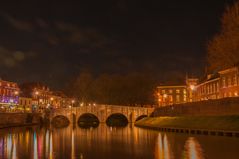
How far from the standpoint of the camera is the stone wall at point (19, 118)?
82625mm

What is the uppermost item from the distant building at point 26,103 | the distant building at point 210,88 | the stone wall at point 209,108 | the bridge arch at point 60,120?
the distant building at point 210,88

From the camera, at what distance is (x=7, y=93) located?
11188cm

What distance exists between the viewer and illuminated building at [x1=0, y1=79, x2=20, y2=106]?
10856 cm

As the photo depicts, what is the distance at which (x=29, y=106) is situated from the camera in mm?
128125

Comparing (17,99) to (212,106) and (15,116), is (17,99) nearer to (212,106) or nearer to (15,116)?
(15,116)

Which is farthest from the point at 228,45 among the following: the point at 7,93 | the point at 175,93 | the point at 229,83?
the point at 175,93

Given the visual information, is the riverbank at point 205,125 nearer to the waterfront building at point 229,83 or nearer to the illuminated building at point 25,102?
the waterfront building at point 229,83

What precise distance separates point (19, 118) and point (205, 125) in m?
55.6

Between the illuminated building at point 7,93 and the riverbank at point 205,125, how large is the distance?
189ft

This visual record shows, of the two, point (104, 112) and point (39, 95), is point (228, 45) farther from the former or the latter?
point (39, 95)

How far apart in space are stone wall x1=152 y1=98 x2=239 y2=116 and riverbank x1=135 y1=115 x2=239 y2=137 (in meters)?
1.42

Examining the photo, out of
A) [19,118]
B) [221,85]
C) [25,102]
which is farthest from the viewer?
[25,102]

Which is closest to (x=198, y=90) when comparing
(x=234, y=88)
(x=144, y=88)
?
(x=144, y=88)

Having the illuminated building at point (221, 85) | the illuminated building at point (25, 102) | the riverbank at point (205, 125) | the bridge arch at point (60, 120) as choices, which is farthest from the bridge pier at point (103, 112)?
the riverbank at point (205, 125)
